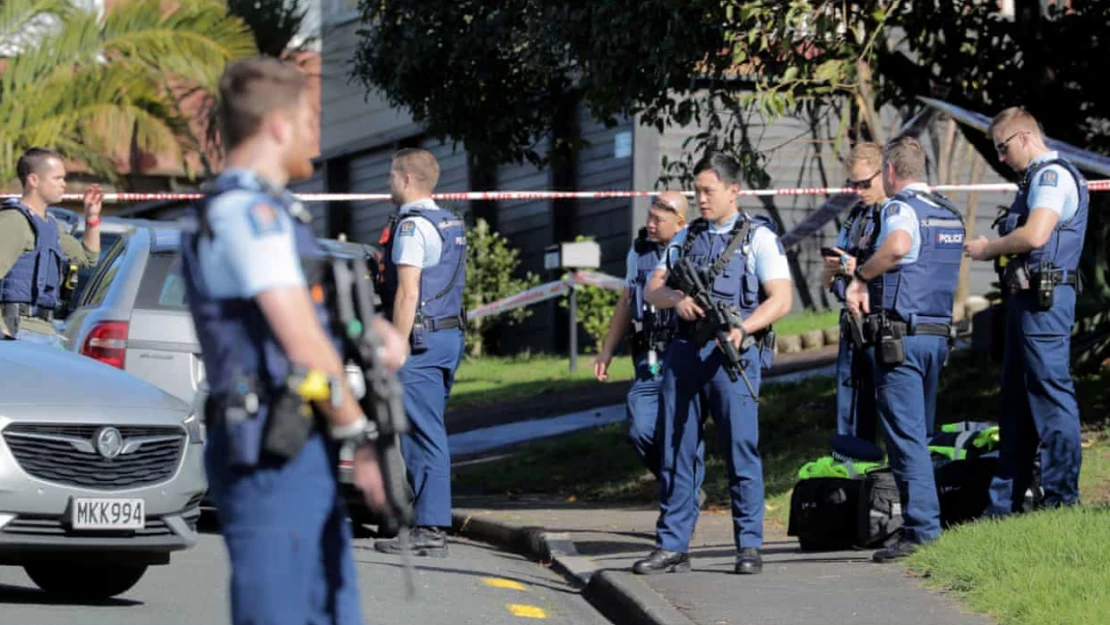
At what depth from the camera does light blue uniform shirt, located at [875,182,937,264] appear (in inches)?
364

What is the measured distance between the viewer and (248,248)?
4504 millimetres

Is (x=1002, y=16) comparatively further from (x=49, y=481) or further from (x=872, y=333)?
(x=49, y=481)

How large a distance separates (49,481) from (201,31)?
56.7 feet

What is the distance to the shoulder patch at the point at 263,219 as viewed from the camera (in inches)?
178

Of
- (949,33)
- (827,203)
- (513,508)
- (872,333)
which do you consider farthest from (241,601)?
(827,203)

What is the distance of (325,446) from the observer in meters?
4.73

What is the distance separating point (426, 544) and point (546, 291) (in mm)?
13263

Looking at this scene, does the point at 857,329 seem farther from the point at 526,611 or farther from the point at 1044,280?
the point at 526,611

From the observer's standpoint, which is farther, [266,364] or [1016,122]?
[1016,122]

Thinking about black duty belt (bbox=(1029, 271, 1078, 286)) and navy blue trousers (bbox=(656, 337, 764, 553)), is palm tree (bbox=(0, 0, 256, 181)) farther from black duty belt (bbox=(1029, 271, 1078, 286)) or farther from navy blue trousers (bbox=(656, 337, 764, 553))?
black duty belt (bbox=(1029, 271, 1078, 286))

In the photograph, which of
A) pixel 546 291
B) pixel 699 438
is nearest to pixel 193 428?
pixel 699 438

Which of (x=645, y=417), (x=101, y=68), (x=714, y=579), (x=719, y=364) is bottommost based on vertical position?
(x=714, y=579)

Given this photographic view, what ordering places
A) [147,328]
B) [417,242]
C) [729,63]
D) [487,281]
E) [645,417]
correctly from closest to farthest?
[417,242] → [147,328] → [645,417] → [729,63] → [487,281]

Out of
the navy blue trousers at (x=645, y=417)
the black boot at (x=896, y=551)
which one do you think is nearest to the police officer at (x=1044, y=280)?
the black boot at (x=896, y=551)
